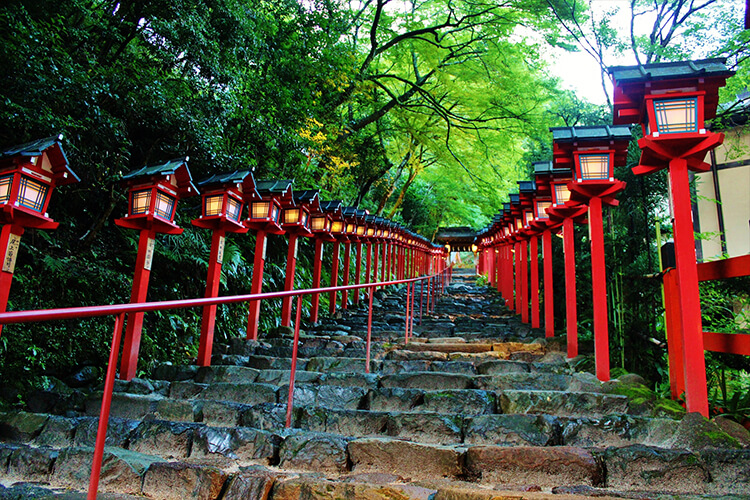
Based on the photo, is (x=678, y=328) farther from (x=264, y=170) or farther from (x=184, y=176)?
(x=264, y=170)

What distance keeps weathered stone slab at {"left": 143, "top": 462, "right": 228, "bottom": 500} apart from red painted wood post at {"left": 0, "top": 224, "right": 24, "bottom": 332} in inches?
92.9

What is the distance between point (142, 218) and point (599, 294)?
5.12 m

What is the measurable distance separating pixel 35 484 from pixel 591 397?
4.25 meters

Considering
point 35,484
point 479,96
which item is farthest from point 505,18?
point 35,484

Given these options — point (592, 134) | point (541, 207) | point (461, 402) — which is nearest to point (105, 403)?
point (461, 402)

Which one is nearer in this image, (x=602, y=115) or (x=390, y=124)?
(x=602, y=115)

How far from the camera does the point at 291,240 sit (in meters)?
8.23

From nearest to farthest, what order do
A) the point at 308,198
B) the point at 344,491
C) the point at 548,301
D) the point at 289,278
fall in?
the point at 344,491 → the point at 548,301 → the point at 289,278 → the point at 308,198

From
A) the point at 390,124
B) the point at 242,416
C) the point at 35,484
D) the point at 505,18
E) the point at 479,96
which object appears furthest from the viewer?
the point at 390,124

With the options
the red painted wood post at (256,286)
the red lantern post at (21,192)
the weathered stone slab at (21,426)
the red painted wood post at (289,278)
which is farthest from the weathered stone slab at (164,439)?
the red painted wood post at (289,278)

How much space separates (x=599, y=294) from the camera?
4.73 m

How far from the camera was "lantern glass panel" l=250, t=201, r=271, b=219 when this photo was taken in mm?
6831

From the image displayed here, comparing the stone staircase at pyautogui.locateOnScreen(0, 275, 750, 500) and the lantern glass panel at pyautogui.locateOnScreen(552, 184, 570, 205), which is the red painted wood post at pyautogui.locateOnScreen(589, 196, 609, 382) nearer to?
the stone staircase at pyautogui.locateOnScreen(0, 275, 750, 500)

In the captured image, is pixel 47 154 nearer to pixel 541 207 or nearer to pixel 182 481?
pixel 182 481
